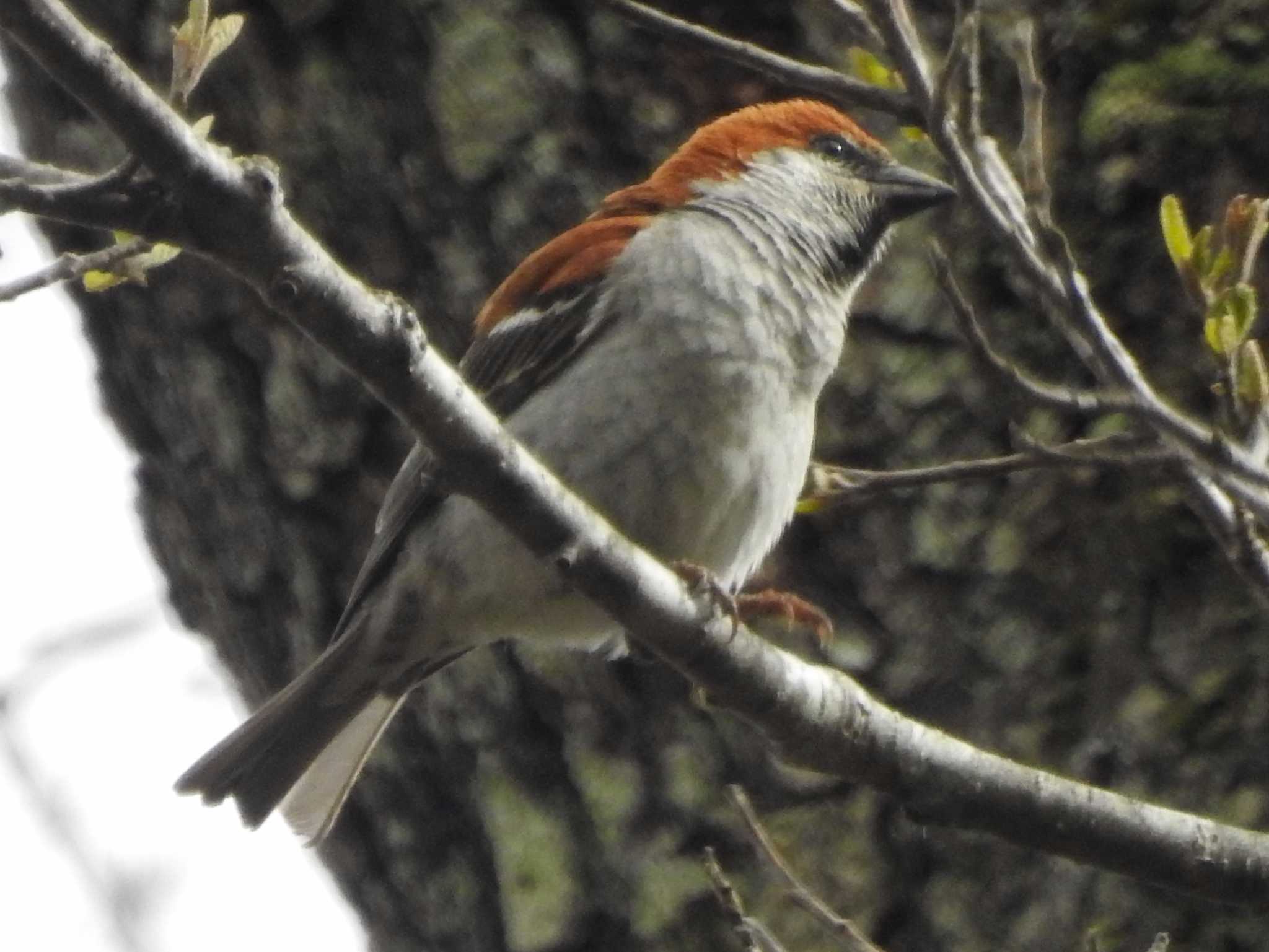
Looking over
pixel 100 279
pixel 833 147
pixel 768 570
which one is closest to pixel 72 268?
pixel 100 279

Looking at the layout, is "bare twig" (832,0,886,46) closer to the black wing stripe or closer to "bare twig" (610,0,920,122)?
"bare twig" (610,0,920,122)

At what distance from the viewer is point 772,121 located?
13.3 feet

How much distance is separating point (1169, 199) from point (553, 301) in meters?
1.48

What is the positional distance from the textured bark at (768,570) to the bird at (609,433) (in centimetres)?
15

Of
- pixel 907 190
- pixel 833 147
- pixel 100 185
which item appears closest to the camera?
pixel 100 185

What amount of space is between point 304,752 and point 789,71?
1.88 meters

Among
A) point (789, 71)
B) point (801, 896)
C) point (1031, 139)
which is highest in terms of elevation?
point (789, 71)

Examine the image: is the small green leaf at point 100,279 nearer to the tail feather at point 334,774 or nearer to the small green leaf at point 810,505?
the small green leaf at point 810,505

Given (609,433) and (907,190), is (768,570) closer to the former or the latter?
(609,433)

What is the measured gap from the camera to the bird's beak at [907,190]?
378 cm

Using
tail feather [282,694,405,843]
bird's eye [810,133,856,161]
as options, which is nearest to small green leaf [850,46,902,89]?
bird's eye [810,133,856,161]

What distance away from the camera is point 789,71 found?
236 cm

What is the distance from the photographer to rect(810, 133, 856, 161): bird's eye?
13.3 ft

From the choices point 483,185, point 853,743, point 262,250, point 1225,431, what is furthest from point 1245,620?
point 262,250
